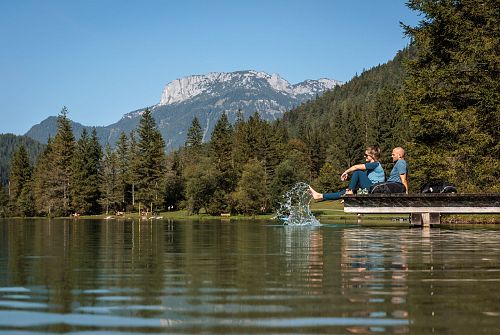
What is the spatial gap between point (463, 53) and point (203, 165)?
262ft

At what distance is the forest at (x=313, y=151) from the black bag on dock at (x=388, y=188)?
34.2 feet

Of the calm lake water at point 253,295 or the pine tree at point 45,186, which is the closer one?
the calm lake water at point 253,295

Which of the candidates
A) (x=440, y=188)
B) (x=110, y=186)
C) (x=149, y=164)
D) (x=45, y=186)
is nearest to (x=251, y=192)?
(x=149, y=164)

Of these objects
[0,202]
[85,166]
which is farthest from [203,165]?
[0,202]

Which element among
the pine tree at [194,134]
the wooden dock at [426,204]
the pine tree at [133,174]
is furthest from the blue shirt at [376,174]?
the pine tree at [194,134]

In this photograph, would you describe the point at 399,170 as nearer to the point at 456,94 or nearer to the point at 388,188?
the point at 388,188

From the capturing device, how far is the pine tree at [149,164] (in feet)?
398

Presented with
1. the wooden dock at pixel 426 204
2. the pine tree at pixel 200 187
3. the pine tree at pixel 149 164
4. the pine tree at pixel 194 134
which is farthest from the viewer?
the pine tree at pixel 194 134

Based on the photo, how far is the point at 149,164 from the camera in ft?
404

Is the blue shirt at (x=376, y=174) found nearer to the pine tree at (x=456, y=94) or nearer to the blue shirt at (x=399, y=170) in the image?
the blue shirt at (x=399, y=170)

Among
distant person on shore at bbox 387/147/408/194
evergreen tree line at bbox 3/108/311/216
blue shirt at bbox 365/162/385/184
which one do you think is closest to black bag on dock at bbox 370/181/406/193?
distant person on shore at bbox 387/147/408/194

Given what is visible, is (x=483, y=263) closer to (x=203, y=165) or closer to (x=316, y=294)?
(x=316, y=294)

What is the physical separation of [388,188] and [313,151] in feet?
454

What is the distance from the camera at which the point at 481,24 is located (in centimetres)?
3272
